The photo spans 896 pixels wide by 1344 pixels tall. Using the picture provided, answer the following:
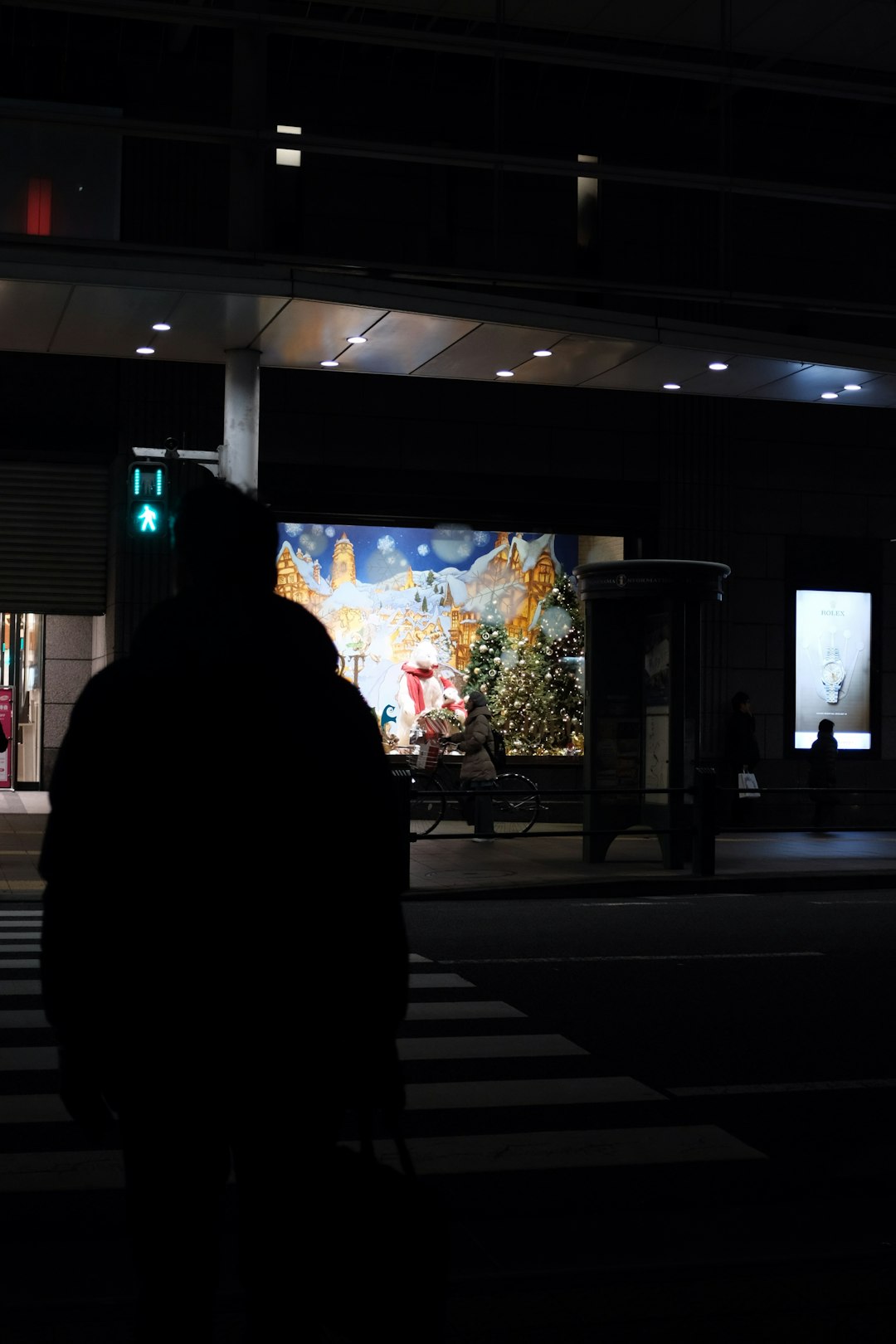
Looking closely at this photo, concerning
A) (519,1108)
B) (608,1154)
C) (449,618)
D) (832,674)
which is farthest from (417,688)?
(608,1154)

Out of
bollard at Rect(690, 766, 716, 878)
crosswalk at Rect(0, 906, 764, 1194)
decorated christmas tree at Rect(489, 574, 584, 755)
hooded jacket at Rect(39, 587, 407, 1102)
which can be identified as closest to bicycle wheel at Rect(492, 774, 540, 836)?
decorated christmas tree at Rect(489, 574, 584, 755)

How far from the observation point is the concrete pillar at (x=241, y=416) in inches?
618

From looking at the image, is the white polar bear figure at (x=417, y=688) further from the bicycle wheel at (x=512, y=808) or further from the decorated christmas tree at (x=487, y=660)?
the bicycle wheel at (x=512, y=808)

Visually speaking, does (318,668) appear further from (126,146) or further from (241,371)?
(126,146)

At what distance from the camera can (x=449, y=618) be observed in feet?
72.1

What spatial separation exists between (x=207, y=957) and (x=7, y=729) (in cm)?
2318

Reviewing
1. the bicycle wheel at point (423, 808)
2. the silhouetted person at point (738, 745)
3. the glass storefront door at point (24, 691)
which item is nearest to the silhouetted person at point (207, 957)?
the bicycle wheel at point (423, 808)

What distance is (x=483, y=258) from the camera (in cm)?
2172

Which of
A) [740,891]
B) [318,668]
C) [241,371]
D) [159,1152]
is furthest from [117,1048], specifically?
[241,371]

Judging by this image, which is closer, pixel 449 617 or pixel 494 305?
pixel 494 305

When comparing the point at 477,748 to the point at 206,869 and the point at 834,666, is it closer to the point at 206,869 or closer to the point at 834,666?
the point at 834,666

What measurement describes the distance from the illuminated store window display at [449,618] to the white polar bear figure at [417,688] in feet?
0.05

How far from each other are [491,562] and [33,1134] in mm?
16782

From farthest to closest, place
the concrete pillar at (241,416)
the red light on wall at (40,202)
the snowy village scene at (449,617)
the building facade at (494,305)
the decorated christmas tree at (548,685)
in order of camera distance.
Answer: the decorated christmas tree at (548,685)
the snowy village scene at (449,617)
the red light on wall at (40,202)
the building facade at (494,305)
the concrete pillar at (241,416)
